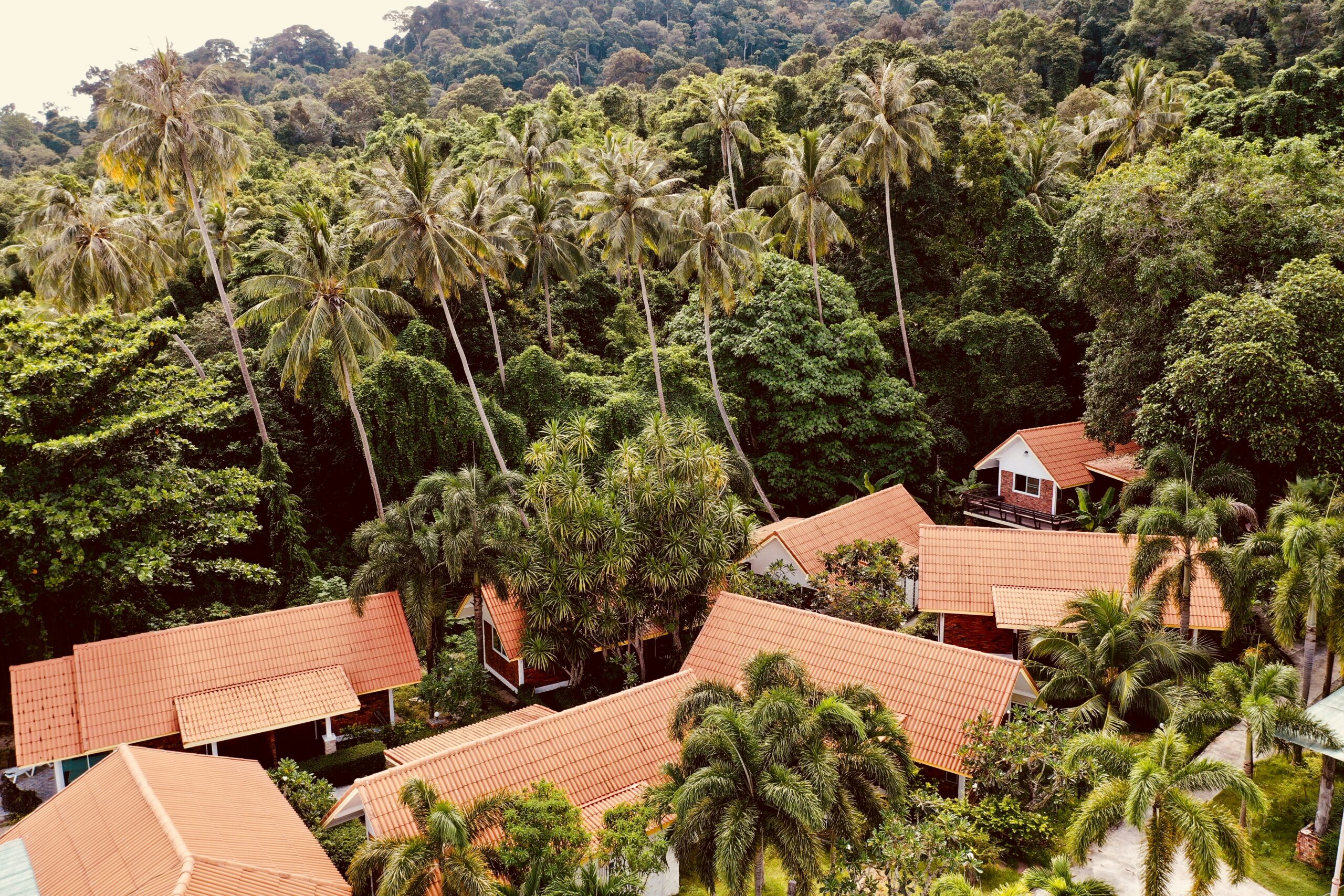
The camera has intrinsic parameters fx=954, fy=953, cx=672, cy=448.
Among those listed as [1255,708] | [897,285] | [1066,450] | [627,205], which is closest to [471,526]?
[627,205]

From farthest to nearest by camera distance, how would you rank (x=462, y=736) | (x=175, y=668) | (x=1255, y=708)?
(x=175, y=668), (x=462, y=736), (x=1255, y=708)

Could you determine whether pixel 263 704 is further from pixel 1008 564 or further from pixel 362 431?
pixel 1008 564

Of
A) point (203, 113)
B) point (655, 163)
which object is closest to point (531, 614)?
point (655, 163)

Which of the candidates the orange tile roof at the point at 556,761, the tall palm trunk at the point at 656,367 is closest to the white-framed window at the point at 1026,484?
the tall palm trunk at the point at 656,367

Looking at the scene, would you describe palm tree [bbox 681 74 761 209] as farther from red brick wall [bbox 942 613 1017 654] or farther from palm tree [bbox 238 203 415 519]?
red brick wall [bbox 942 613 1017 654]

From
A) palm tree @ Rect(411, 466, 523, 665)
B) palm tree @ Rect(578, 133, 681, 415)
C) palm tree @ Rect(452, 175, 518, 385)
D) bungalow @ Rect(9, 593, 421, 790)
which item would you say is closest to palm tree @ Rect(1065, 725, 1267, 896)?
palm tree @ Rect(411, 466, 523, 665)
